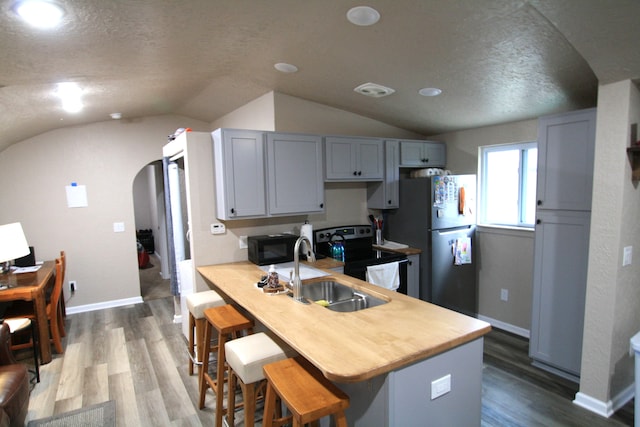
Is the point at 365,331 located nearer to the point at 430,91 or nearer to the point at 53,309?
the point at 430,91

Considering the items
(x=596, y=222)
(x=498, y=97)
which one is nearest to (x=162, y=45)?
(x=498, y=97)

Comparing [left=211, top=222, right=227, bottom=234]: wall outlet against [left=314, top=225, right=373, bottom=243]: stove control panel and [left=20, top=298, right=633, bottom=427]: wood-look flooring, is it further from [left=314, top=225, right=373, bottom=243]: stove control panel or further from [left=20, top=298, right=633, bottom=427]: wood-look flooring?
[left=20, top=298, right=633, bottom=427]: wood-look flooring

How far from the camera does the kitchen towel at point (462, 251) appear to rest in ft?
12.6

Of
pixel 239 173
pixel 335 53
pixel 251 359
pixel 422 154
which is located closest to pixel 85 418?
pixel 251 359

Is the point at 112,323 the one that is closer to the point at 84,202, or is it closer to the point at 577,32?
the point at 84,202

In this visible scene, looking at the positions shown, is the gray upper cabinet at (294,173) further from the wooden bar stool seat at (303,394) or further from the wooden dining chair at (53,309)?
the wooden dining chair at (53,309)

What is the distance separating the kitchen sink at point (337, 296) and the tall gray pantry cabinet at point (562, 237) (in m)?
1.65

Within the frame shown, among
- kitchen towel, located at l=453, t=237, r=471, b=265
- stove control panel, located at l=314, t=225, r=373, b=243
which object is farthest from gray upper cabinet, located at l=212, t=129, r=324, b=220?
kitchen towel, located at l=453, t=237, r=471, b=265

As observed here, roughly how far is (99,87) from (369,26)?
7.84ft

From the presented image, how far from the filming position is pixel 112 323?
4.26 meters

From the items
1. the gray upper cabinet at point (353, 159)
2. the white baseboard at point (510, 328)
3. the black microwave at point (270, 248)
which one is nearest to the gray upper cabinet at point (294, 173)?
the gray upper cabinet at point (353, 159)

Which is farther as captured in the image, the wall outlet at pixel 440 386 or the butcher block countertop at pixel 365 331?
the wall outlet at pixel 440 386

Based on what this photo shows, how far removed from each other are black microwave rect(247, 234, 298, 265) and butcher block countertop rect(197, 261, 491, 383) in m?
0.81

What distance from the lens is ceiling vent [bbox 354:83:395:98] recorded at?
9.98 ft
